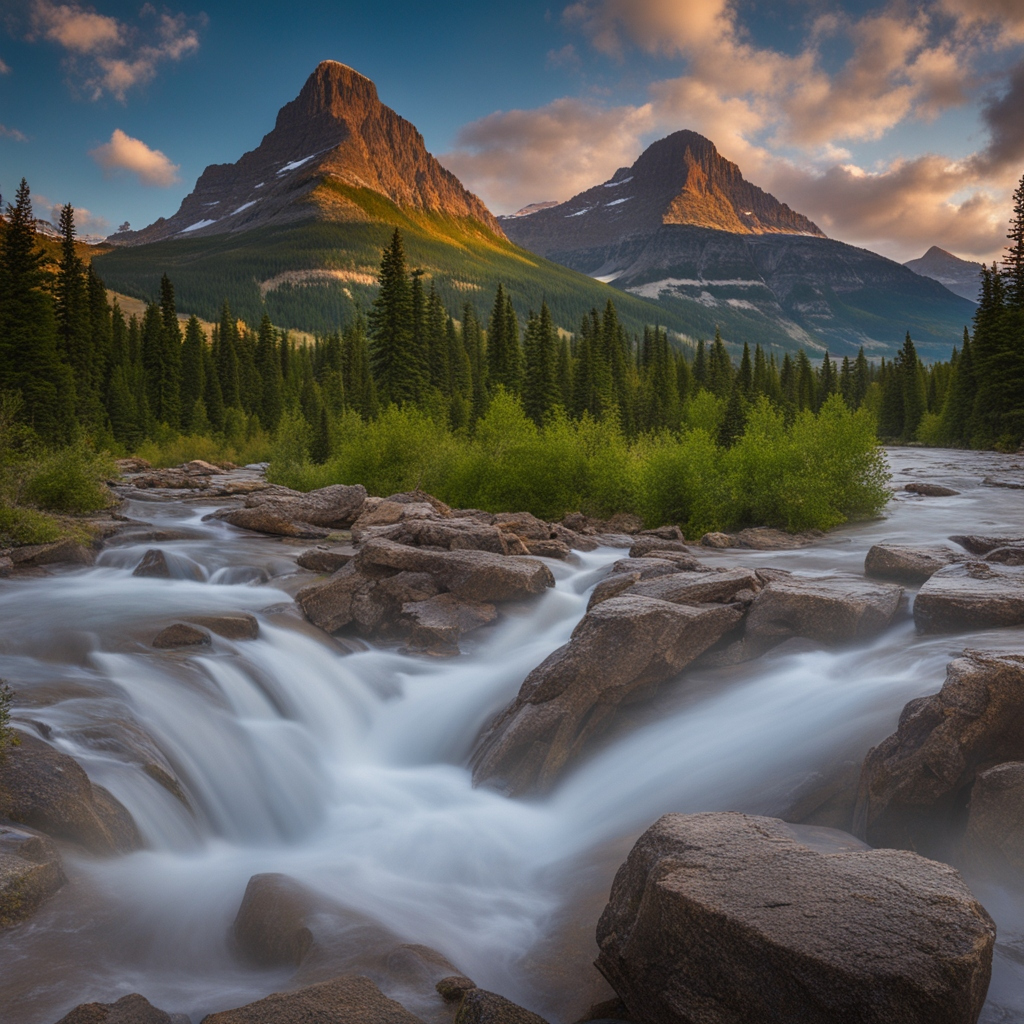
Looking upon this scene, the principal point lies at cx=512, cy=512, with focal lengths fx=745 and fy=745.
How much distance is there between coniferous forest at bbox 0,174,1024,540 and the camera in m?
28.6

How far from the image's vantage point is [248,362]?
355 ft

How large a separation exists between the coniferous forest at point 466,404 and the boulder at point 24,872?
667 inches

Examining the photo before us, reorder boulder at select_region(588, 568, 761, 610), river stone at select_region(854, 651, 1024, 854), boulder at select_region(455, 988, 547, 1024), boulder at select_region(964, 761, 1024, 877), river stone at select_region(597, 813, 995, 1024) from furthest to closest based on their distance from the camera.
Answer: boulder at select_region(588, 568, 761, 610) < river stone at select_region(854, 651, 1024, 854) < boulder at select_region(964, 761, 1024, 877) < boulder at select_region(455, 988, 547, 1024) < river stone at select_region(597, 813, 995, 1024)

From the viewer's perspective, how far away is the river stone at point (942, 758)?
6617 mm

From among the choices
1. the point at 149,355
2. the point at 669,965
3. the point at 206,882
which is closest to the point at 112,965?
the point at 206,882

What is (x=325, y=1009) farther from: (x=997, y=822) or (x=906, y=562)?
(x=906, y=562)

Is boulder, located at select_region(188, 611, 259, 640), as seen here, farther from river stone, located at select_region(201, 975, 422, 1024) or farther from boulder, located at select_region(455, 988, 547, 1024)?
boulder, located at select_region(455, 988, 547, 1024)

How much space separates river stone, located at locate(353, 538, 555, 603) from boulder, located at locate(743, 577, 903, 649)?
5.88 metres

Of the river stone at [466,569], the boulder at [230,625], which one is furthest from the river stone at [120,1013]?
the river stone at [466,569]

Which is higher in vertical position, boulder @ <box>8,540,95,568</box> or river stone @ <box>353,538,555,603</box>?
river stone @ <box>353,538,555,603</box>

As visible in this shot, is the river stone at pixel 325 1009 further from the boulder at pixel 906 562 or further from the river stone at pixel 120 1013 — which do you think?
the boulder at pixel 906 562

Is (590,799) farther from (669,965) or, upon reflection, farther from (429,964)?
(669,965)

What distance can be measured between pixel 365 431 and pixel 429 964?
34.7 metres

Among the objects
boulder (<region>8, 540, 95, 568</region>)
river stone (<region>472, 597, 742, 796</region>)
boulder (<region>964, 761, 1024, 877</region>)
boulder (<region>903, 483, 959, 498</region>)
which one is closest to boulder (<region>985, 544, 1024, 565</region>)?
river stone (<region>472, 597, 742, 796</region>)
